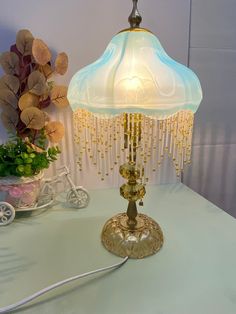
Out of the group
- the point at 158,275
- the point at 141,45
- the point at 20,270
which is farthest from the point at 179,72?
the point at 20,270

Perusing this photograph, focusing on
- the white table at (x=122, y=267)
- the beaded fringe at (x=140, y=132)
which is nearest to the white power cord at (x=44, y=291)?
the white table at (x=122, y=267)

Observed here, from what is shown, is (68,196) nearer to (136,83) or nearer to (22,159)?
(22,159)

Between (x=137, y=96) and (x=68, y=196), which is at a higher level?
(x=137, y=96)

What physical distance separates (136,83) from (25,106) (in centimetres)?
37

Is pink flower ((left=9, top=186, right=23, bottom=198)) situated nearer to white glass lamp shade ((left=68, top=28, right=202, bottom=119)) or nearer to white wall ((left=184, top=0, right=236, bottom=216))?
white glass lamp shade ((left=68, top=28, right=202, bottom=119))

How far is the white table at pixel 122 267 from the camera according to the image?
0.42 m

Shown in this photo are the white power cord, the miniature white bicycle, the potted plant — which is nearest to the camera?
the white power cord

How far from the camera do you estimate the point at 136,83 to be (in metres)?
0.43

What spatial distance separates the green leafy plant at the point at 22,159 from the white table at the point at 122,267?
0.15 m

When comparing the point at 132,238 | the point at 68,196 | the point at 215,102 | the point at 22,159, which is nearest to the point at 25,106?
the point at 22,159

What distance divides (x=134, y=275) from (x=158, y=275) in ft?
0.16

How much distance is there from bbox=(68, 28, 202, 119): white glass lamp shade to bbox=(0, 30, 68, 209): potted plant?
0.24 metres

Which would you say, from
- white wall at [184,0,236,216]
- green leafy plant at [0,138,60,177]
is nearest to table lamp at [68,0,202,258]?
green leafy plant at [0,138,60,177]

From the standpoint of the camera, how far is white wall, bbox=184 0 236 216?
852 millimetres
